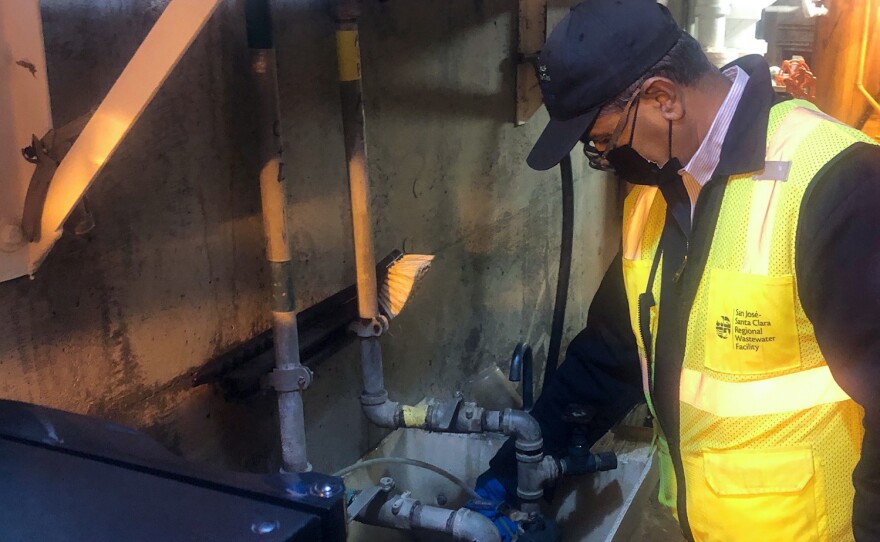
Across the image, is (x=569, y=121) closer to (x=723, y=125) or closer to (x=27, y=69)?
(x=723, y=125)

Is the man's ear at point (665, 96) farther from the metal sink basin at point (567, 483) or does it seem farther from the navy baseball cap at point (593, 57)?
the metal sink basin at point (567, 483)

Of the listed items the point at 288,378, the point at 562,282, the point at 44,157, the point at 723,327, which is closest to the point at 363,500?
the point at 288,378

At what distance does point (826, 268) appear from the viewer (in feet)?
2.91

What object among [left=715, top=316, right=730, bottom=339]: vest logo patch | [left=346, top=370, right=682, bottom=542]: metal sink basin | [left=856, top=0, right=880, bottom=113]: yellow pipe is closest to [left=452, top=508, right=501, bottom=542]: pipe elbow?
[left=346, top=370, right=682, bottom=542]: metal sink basin

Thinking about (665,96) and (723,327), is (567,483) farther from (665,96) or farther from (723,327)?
(665,96)

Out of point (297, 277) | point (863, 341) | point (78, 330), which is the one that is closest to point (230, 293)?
point (297, 277)

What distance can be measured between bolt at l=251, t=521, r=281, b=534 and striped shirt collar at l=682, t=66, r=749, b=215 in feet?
2.47

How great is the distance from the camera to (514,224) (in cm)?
219

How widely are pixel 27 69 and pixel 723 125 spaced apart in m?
0.83

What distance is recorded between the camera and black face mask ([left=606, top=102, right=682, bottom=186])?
3.65ft

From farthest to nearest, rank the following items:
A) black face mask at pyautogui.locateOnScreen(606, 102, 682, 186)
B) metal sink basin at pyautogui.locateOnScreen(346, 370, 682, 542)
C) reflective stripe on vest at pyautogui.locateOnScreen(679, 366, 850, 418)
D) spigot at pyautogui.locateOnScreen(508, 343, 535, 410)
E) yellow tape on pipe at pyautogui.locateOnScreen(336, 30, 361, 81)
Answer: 1. spigot at pyautogui.locateOnScreen(508, 343, 535, 410)
2. metal sink basin at pyautogui.locateOnScreen(346, 370, 682, 542)
3. yellow tape on pipe at pyautogui.locateOnScreen(336, 30, 361, 81)
4. black face mask at pyautogui.locateOnScreen(606, 102, 682, 186)
5. reflective stripe on vest at pyautogui.locateOnScreen(679, 366, 850, 418)

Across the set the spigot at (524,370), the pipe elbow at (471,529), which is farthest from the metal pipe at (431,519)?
the spigot at (524,370)

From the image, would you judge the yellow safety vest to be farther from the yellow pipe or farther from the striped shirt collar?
the yellow pipe

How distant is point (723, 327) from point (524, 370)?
89cm
